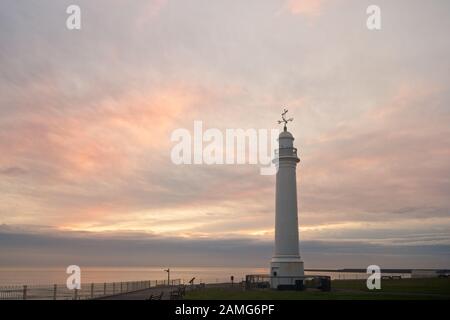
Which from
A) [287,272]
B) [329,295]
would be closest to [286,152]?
[287,272]

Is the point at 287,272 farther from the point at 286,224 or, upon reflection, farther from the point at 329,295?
the point at 329,295

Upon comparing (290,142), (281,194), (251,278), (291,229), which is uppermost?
(290,142)

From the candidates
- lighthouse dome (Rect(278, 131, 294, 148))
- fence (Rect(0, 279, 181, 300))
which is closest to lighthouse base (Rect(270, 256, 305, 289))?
lighthouse dome (Rect(278, 131, 294, 148))

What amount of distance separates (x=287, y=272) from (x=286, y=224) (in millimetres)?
4368

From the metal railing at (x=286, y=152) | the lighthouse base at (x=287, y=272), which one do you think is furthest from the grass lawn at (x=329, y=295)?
the metal railing at (x=286, y=152)

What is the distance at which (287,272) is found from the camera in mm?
40625

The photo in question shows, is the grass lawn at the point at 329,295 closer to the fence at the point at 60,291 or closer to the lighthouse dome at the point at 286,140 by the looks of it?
the fence at the point at 60,291

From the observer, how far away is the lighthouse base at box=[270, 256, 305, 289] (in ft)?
133

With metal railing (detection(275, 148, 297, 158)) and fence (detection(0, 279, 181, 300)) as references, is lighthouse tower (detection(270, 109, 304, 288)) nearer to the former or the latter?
metal railing (detection(275, 148, 297, 158))

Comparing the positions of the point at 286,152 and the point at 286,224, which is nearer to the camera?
the point at 286,224
